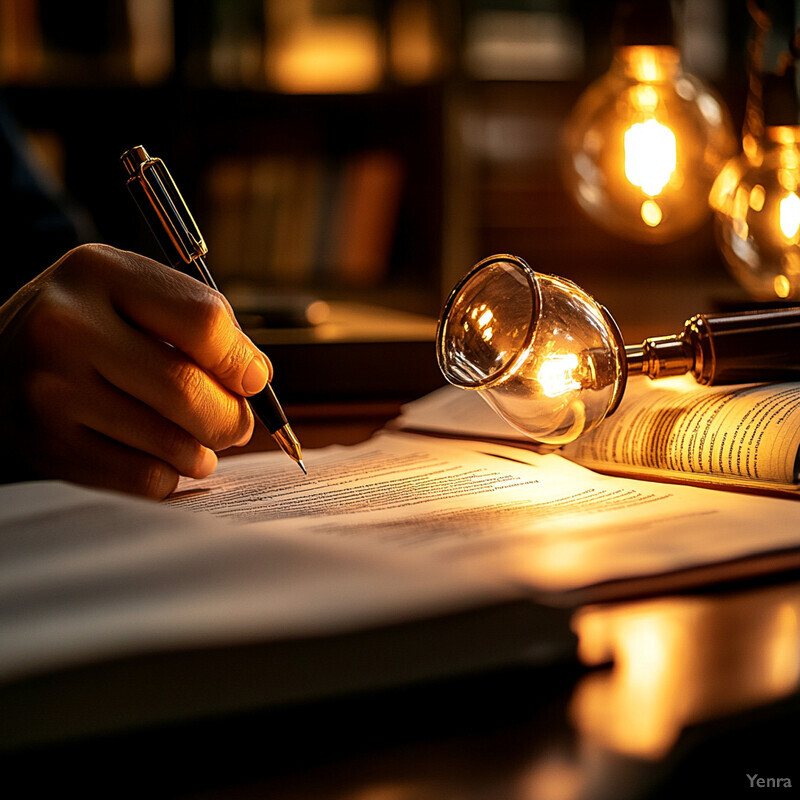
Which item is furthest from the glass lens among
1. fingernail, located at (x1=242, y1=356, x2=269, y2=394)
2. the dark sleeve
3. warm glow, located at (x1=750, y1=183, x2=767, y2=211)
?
the dark sleeve

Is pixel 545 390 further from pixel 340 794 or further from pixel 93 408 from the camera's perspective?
pixel 340 794

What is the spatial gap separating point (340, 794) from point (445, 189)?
2027 millimetres

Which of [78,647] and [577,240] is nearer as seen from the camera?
[78,647]

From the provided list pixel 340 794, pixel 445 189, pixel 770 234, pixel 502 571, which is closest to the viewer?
pixel 340 794

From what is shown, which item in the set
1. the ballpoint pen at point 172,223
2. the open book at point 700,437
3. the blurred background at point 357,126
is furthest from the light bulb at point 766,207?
the blurred background at point 357,126

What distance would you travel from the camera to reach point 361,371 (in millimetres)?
1058

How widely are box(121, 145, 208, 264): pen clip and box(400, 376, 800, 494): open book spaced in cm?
27

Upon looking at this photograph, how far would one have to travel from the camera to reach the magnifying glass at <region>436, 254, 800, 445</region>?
0.60 metres

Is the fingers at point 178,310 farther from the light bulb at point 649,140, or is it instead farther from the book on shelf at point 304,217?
the book on shelf at point 304,217

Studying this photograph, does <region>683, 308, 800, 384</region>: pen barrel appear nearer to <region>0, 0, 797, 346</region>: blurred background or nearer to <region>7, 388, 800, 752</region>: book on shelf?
<region>7, 388, 800, 752</region>: book on shelf

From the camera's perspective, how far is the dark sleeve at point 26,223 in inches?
55.0

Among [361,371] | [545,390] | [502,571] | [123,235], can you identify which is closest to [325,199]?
[123,235]

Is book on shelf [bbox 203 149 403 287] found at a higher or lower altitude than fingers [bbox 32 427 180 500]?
higher

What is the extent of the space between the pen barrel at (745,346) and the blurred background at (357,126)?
1.53m
